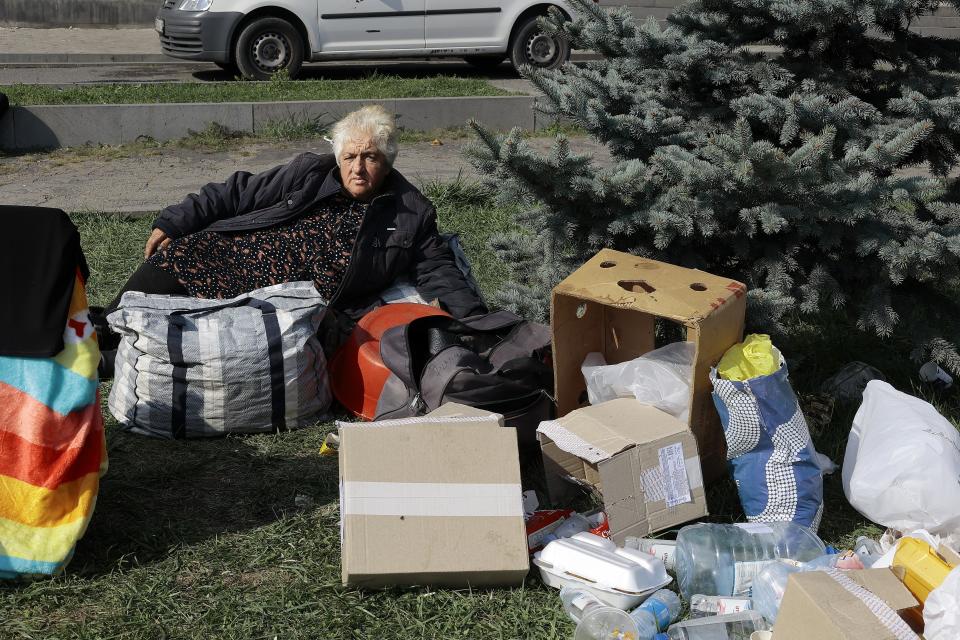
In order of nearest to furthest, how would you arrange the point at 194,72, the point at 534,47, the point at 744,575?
the point at 744,575
the point at 534,47
the point at 194,72

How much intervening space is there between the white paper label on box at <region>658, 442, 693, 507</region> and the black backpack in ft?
1.95

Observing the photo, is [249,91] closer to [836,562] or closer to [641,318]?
[641,318]

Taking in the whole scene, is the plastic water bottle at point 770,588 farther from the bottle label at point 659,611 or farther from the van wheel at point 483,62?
the van wheel at point 483,62

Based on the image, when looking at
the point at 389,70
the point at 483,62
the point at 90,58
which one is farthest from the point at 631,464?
the point at 90,58

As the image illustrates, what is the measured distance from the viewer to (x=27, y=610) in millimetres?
2824

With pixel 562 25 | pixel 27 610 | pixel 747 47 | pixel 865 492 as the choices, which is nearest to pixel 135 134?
pixel 562 25

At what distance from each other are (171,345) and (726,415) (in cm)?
195

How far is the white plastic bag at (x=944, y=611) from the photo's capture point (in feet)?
8.07

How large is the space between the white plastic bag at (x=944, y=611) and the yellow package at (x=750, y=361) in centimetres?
95

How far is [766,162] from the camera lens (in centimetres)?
369

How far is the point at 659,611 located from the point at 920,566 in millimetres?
695

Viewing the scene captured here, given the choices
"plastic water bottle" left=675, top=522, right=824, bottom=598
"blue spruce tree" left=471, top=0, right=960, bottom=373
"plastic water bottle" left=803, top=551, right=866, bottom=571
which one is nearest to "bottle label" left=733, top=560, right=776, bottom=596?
"plastic water bottle" left=675, top=522, right=824, bottom=598

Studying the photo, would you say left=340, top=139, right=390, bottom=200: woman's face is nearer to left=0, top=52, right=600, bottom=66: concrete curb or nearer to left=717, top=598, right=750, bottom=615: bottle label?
left=717, top=598, right=750, bottom=615: bottle label

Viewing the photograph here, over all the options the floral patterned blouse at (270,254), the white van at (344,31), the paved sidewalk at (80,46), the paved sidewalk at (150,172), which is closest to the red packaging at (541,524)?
the floral patterned blouse at (270,254)
